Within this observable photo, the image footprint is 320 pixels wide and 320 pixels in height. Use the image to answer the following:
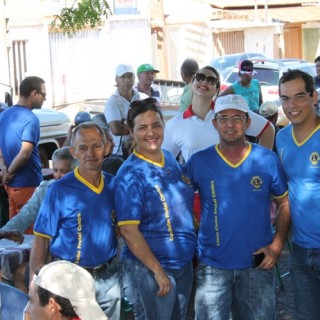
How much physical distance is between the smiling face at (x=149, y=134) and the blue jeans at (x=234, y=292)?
0.76 m

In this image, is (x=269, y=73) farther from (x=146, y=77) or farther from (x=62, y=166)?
(x=62, y=166)

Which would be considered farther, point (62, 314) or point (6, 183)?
point (6, 183)

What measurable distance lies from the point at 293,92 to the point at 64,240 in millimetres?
1653

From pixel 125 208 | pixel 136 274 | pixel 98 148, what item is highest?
pixel 98 148

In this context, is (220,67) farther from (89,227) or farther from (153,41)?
(89,227)

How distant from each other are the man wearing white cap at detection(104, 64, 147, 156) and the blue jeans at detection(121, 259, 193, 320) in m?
3.45

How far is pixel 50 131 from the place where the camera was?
13109 mm

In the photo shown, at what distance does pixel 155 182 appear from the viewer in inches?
190

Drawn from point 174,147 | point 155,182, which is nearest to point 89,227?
point 155,182

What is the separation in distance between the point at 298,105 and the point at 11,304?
2.06 meters

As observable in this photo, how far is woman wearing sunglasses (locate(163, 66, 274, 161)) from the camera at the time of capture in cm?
610

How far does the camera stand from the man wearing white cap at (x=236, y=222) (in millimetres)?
4879

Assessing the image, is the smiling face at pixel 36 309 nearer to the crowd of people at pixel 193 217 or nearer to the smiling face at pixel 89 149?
the crowd of people at pixel 193 217

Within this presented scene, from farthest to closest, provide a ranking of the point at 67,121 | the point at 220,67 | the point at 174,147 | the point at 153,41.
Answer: the point at 153,41 → the point at 220,67 → the point at 67,121 → the point at 174,147
